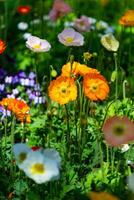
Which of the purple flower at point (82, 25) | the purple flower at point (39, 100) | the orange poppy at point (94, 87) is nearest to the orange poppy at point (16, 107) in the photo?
the orange poppy at point (94, 87)

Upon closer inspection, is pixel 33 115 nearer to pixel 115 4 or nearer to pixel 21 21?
pixel 21 21

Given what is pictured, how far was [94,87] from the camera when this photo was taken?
2.43 metres

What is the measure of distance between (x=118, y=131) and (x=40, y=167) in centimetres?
31

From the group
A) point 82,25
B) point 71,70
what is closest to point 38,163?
point 71,70

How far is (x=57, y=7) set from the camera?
398cm

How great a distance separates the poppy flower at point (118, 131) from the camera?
2.22 metres

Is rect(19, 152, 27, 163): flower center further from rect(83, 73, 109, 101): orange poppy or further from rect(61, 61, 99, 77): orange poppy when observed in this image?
rect(61, 61, 99, 77): orange poppy

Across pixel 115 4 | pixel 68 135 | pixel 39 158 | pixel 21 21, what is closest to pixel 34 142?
pixel 68 135

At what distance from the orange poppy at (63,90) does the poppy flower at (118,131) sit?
253mm

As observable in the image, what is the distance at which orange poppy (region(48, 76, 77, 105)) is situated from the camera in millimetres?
2461

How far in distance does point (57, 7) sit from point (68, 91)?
1597 millimetres

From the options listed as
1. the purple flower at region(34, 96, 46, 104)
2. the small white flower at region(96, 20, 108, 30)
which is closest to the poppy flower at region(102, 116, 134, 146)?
the purple flower at region(34, 96, 46, 104)

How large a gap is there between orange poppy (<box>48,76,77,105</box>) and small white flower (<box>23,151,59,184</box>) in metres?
0.38

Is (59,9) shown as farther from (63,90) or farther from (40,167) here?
(40,167)
